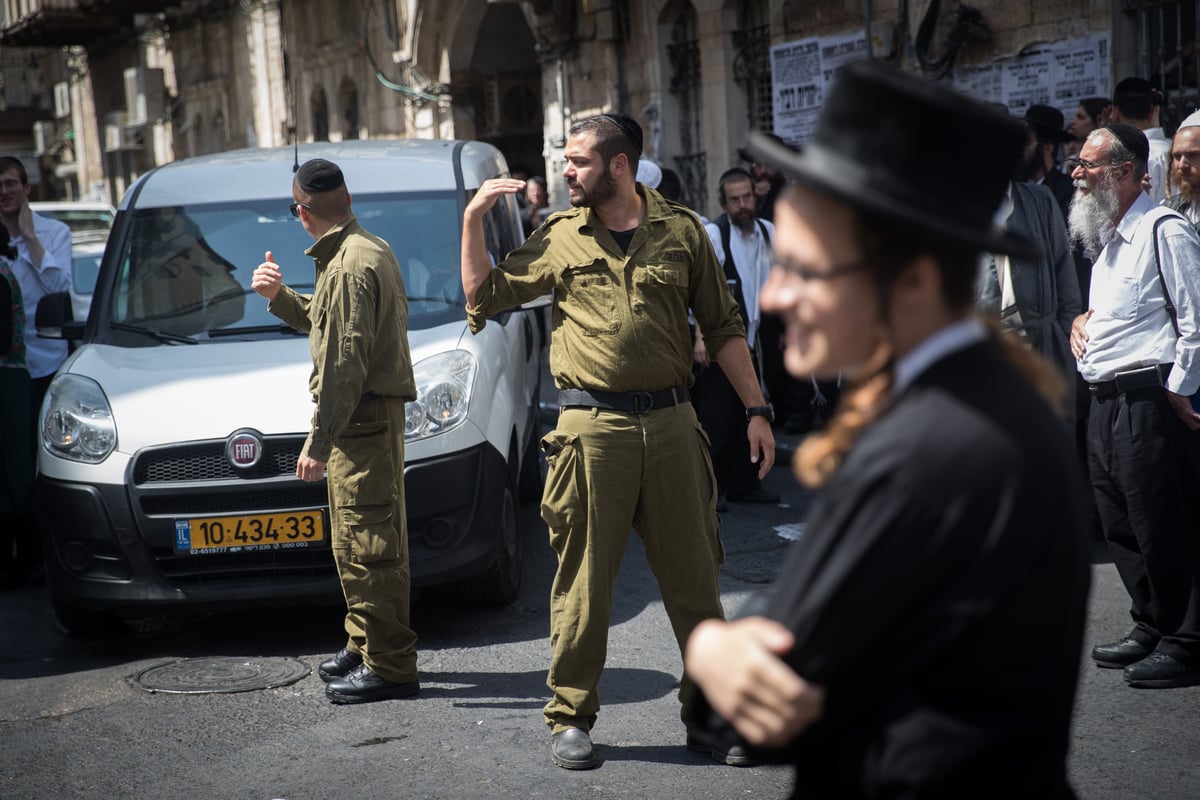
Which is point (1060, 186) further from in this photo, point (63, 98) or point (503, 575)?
point (63, 98)

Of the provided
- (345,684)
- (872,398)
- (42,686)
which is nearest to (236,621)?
(42,686)

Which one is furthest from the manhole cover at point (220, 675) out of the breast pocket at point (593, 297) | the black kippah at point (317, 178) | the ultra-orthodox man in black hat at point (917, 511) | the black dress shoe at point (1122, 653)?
the ultra-orthodox man in black hat at point (917, 511)

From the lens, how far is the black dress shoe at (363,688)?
5137mm

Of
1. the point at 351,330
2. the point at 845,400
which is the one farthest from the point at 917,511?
the point at 351,330

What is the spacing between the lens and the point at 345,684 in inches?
203

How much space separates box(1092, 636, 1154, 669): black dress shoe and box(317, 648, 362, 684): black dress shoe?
280cm

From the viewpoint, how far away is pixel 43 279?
794cm

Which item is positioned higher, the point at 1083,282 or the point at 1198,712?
the point at 1083,282

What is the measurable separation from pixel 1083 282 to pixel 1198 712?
319 centimetres

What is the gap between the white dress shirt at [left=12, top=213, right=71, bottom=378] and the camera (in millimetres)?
7621

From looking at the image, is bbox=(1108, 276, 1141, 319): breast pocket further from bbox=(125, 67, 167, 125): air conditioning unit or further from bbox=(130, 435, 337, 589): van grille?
bbox=(125, 67, 167, 125): air conditioning unit

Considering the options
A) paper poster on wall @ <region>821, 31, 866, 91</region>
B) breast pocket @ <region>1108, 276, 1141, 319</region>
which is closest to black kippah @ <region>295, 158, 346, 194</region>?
breast pocket @ <region>1108, 276, 1141, 319</region>

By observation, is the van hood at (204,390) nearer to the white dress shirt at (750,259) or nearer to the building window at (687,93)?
the white dress shirt at (750,259)

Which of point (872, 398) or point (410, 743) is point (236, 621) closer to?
point (410, 743)
